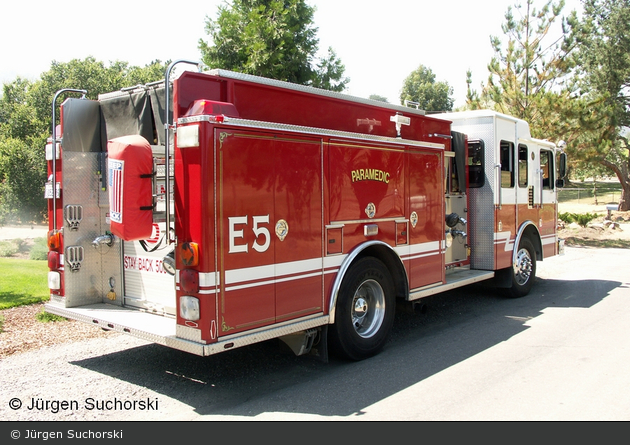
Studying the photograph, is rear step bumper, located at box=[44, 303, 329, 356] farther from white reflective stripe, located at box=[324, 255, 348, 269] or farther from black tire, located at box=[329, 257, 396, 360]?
white reflective stripe, located at box=[324, 255, 348, 269]

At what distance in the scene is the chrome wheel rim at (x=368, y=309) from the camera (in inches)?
234

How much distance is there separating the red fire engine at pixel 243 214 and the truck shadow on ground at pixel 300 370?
0.36m

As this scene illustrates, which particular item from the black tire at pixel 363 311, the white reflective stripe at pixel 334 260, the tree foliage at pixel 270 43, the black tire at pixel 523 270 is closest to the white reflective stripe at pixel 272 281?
the white reflective stripe at pixel 334 260

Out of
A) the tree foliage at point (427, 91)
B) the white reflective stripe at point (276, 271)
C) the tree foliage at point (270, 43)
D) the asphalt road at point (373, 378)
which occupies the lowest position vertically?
the asphalt road at point (373, 378)

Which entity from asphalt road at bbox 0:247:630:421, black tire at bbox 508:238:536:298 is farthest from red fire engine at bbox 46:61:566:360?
black tire at bbox 508:238:536:298

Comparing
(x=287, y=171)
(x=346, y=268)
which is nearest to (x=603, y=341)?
(x=346, y=268)

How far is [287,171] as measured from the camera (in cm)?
495

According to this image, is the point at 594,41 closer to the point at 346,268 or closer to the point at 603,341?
the point at 603,341

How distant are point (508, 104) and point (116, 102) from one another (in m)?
14.2

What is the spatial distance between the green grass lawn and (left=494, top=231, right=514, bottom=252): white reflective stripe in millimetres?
6933

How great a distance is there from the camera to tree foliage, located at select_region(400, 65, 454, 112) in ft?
181

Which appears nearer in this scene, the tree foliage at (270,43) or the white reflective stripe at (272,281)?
the white reflective stripe at (272,281)

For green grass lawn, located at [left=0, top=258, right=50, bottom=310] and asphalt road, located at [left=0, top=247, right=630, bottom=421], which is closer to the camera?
asphalt road, located at [left=0, top=247, right=630, bottom=421]

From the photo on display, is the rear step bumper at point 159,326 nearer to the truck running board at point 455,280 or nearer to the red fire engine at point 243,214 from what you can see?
the red fire engine at point 243,214
